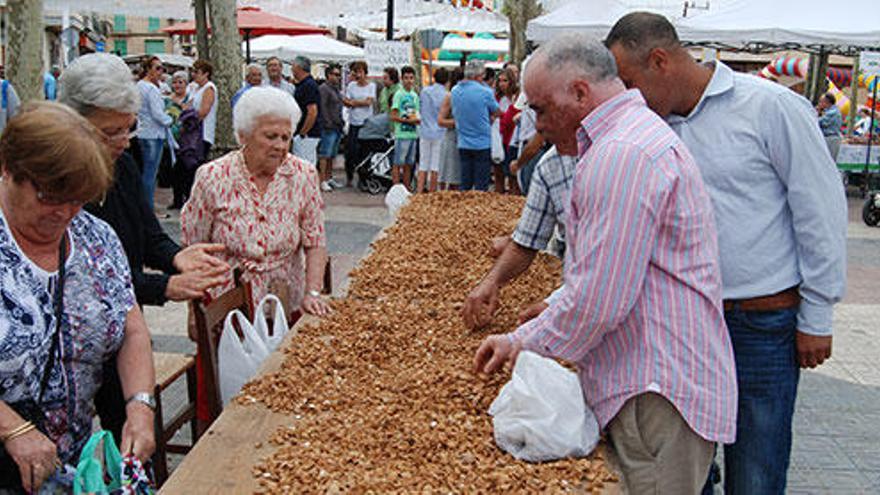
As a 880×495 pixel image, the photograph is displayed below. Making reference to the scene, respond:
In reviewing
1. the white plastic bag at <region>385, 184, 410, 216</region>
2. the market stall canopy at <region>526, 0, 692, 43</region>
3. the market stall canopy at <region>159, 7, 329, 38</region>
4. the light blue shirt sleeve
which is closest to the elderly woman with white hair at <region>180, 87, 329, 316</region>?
the light blue shirt sleeve

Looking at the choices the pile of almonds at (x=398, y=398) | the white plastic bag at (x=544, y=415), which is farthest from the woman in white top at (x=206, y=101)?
the white plastic bag at (x=544, y=415)

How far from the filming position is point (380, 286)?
12.8 ft

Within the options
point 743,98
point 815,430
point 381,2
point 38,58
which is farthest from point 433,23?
point 743,98

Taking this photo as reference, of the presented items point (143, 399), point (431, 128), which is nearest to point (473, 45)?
point (431, 128)

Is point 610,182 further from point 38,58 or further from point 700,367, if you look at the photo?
point 38,58

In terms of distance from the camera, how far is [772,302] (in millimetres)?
2607

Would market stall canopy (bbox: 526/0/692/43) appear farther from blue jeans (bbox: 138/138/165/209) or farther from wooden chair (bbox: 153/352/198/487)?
wooden chair (bbox: 153/352/198/487)

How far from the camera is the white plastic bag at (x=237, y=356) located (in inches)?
122

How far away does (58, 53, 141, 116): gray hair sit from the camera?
9.01 feet

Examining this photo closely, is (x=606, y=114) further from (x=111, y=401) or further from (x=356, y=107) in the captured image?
(x=356, y=107)

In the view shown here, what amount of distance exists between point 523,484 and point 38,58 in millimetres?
7119

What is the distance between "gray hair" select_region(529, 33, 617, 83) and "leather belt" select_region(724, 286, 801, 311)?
0.92 metres

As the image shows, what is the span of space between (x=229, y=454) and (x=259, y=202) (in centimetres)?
158

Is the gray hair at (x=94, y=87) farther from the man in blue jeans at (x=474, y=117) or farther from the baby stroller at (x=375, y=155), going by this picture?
the baby stroller at (x=375, y=155)
